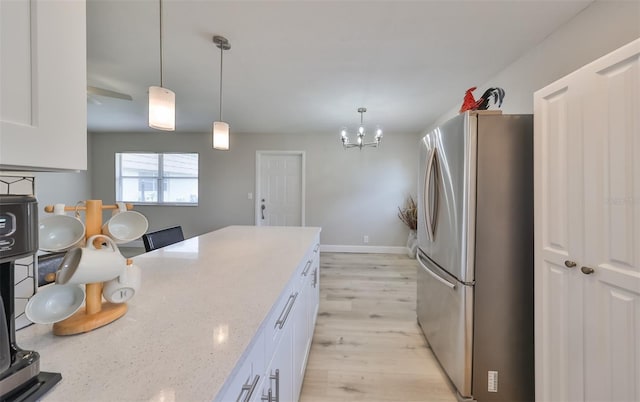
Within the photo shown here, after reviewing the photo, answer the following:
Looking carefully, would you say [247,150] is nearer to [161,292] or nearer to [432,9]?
[432,9]

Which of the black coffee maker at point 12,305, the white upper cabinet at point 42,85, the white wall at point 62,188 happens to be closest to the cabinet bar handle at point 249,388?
the black coffee maker at point 12,305

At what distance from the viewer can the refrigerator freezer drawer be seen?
58.1 inches

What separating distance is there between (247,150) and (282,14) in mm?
3652

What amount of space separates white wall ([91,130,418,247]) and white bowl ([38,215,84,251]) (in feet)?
14.6

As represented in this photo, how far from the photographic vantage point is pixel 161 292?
0.96 meters

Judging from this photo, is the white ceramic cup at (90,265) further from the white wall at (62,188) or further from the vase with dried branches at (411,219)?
the white wall at (62,188)

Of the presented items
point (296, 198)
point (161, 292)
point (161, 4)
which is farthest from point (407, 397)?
point (296, 198)

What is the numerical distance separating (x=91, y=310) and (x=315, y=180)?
447 centimetres

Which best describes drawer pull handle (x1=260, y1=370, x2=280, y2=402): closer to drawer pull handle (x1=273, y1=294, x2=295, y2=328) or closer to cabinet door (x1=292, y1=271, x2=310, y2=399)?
drawer pull handle (x1=273, y1=294, x2=295, y2=328)

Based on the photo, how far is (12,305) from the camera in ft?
1.71

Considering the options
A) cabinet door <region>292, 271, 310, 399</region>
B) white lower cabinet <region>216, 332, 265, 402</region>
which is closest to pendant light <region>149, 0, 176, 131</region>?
cabinet door <region>292, 271, 310, 399</region>

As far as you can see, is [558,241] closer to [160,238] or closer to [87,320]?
[87,320]

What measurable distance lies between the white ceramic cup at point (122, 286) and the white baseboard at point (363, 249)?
173 inches

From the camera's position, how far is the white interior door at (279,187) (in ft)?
17.0
